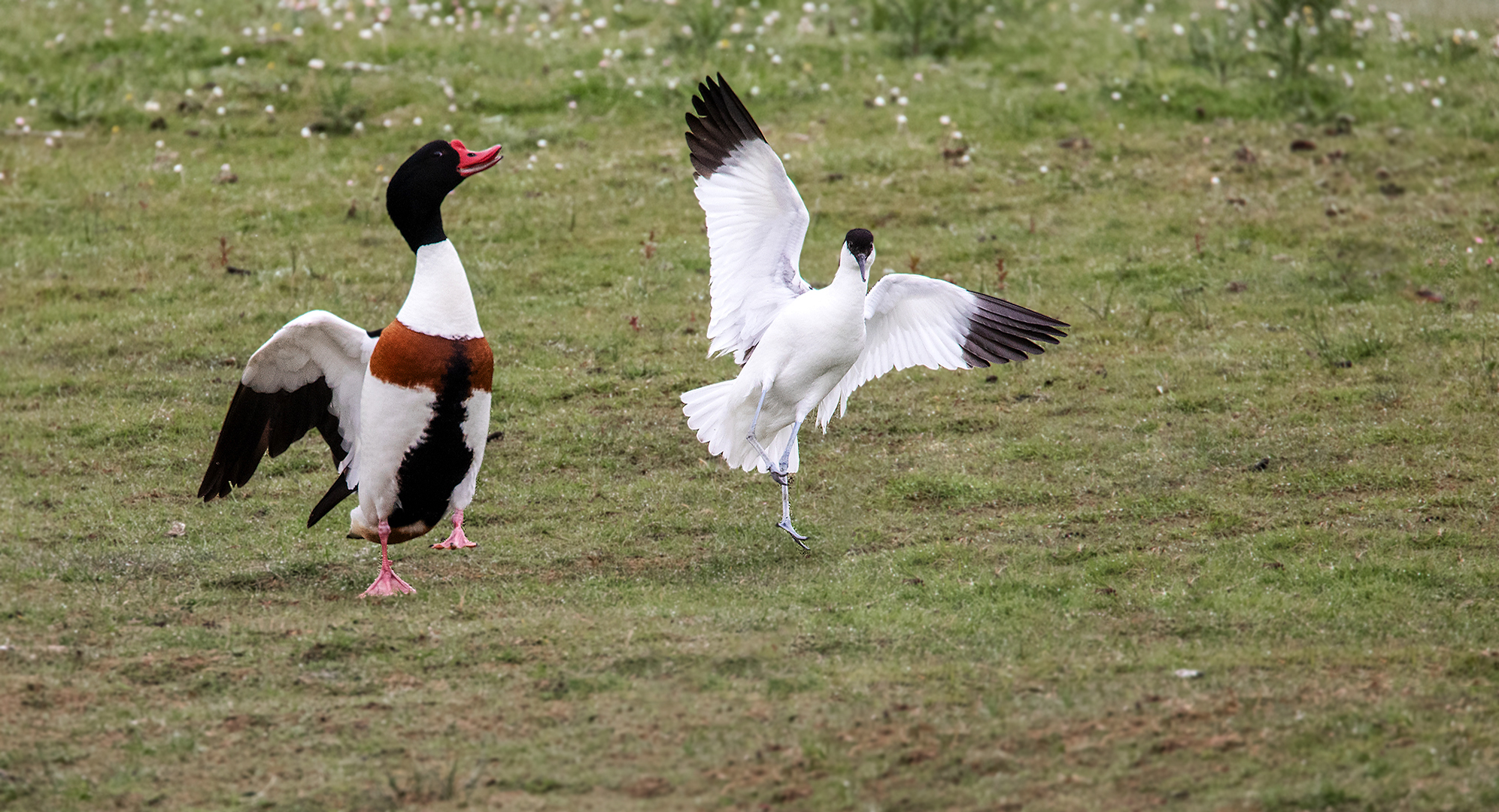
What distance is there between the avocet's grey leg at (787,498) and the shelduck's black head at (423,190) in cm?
254

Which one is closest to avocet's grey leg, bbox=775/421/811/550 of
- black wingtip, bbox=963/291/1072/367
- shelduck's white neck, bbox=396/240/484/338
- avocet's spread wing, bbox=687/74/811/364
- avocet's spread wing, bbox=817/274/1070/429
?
avocet's spread wing, bbox=817/274/1070/429

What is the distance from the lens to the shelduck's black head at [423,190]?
8.37 m

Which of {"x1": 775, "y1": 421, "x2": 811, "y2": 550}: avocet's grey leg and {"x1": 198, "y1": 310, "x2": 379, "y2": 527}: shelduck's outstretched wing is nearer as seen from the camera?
{"x1": 198, "y1": 310, "x2": 379, "y2": 527}: shelduck's outstretched wing

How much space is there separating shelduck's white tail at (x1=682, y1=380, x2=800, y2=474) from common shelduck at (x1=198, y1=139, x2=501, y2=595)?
159 centimetres

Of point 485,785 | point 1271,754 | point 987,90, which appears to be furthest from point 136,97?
point 1271,754

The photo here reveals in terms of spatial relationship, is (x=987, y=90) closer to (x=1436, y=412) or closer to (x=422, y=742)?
(x=1436, y=412)

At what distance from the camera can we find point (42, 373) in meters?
11.9

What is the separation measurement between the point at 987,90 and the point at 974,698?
1157 centimetres

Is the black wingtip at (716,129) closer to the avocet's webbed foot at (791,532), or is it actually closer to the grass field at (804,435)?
the grass field at (804,435)

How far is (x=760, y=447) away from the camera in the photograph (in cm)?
979

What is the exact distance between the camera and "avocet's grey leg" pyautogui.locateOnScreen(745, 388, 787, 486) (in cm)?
941

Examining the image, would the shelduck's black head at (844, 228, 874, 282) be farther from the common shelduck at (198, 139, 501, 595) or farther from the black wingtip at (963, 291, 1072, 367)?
the common shelduck at (198, 139, 501, 595)

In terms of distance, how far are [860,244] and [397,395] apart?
2893 mm

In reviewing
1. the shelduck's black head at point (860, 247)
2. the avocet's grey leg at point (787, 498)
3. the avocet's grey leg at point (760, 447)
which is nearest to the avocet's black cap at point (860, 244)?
the shelduck's black head at point (860, 247)
